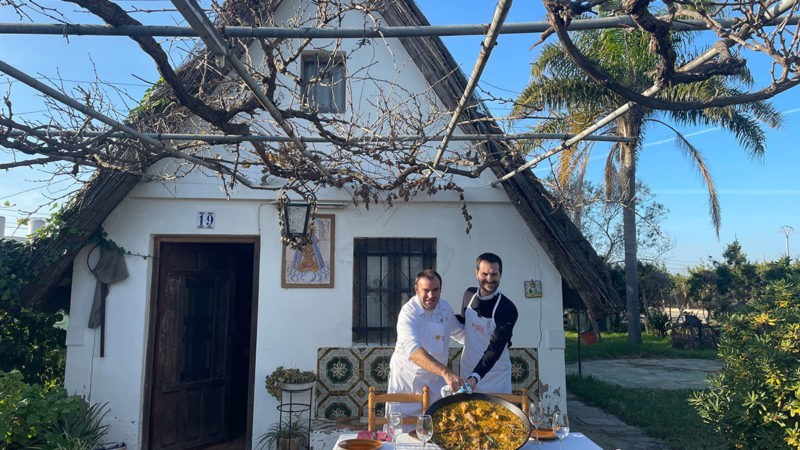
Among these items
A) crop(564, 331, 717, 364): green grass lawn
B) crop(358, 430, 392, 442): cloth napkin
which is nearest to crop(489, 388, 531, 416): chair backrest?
crop(358, 430, 392, 442): cloth napkin

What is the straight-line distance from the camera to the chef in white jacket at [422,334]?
4098 millimetres

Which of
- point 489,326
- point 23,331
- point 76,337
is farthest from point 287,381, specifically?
point 23,331

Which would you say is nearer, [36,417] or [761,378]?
[761,378]

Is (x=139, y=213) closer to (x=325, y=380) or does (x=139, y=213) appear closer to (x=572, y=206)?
(x=325, y=380)

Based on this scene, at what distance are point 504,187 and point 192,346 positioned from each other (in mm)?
4058

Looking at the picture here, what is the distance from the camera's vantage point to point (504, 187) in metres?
5.91

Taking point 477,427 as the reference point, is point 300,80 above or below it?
above

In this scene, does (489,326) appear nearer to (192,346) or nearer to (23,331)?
(192,346)

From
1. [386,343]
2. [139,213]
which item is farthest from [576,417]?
[139,213]

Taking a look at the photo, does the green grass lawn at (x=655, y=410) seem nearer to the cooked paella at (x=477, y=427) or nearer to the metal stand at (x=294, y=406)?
the cooked paella at (x=477, y=427)

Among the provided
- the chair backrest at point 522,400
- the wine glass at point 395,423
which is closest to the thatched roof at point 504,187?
the chair backrest at point 522,400

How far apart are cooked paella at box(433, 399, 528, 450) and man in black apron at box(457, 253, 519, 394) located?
3.07 feet

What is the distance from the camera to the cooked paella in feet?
9.49

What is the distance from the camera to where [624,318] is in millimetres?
20891
